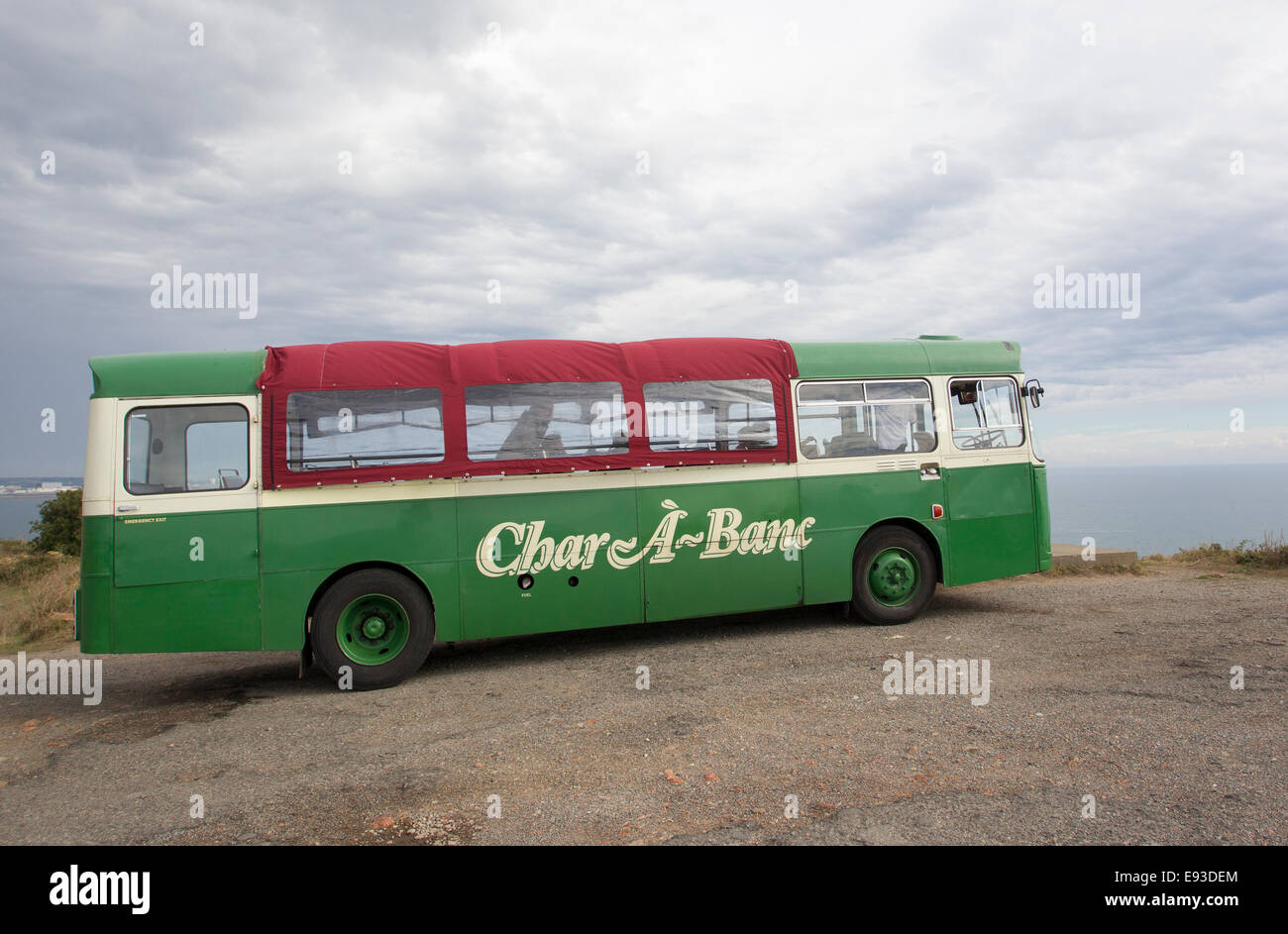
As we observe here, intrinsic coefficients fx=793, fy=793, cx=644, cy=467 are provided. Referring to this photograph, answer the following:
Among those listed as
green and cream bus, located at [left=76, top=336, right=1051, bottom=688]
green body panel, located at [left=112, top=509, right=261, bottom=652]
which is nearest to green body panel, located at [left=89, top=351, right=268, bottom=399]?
green and cream bus, located at [left=76, top=336, right=1051, bottom=688]

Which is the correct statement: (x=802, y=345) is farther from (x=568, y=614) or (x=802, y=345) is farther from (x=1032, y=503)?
(x=568, y=614)

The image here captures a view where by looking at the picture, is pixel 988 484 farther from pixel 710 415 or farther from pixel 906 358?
pixel 710 415

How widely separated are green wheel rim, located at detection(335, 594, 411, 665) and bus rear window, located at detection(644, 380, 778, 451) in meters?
2.99

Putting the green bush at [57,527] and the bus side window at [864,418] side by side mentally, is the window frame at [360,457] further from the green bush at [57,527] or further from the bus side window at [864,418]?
the green bush at [57,527]

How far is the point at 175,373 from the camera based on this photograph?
23.1ft

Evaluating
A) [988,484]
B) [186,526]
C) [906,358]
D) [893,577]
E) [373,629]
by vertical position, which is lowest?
[373,629]

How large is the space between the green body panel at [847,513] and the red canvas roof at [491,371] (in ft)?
2.21

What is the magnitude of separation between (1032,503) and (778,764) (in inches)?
241

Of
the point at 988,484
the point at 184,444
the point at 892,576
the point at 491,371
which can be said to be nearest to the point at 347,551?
the point at 184,444

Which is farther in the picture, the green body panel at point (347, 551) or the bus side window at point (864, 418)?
the bus side window at point (864, 418)

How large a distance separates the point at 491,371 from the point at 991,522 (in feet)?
19.5

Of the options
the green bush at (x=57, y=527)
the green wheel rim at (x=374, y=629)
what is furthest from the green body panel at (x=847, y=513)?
the green bush at (x=57, y=527)

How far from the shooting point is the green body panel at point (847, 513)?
8.62m
